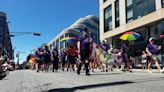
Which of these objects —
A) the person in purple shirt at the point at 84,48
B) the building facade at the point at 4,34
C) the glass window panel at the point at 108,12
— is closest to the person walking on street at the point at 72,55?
the person in purple shirt at the point at 84,48

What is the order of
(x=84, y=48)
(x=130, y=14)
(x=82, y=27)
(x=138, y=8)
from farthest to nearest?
(x=82, y=27) → (x=130, y=14) → (x=138, y=8) → (x=84, y=48)

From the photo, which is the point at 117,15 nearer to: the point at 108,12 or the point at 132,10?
the point at 108,12

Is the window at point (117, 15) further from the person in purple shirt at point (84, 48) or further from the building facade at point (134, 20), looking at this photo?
the person in purple shirt at point (84, 48)

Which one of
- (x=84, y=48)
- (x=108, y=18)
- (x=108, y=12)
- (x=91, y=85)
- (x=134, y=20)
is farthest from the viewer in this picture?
(x=108, y=12)

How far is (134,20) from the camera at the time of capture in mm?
39438

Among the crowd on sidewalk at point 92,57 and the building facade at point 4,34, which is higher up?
the building facade at point 4,34

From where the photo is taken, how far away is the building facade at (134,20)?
35250 millimetres

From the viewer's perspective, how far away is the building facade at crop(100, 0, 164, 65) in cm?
3525

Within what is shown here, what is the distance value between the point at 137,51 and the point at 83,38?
26.4m

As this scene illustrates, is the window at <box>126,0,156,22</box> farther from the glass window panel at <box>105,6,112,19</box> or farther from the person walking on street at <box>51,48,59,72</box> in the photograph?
the person walking on street at <box>51,48,59,72</box>

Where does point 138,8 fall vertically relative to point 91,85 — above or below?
above

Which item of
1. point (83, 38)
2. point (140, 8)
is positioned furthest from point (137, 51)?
point (83, 38)

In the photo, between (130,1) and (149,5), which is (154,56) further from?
(130,1)

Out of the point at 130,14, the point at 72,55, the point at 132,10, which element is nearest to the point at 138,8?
the point at 132,10
